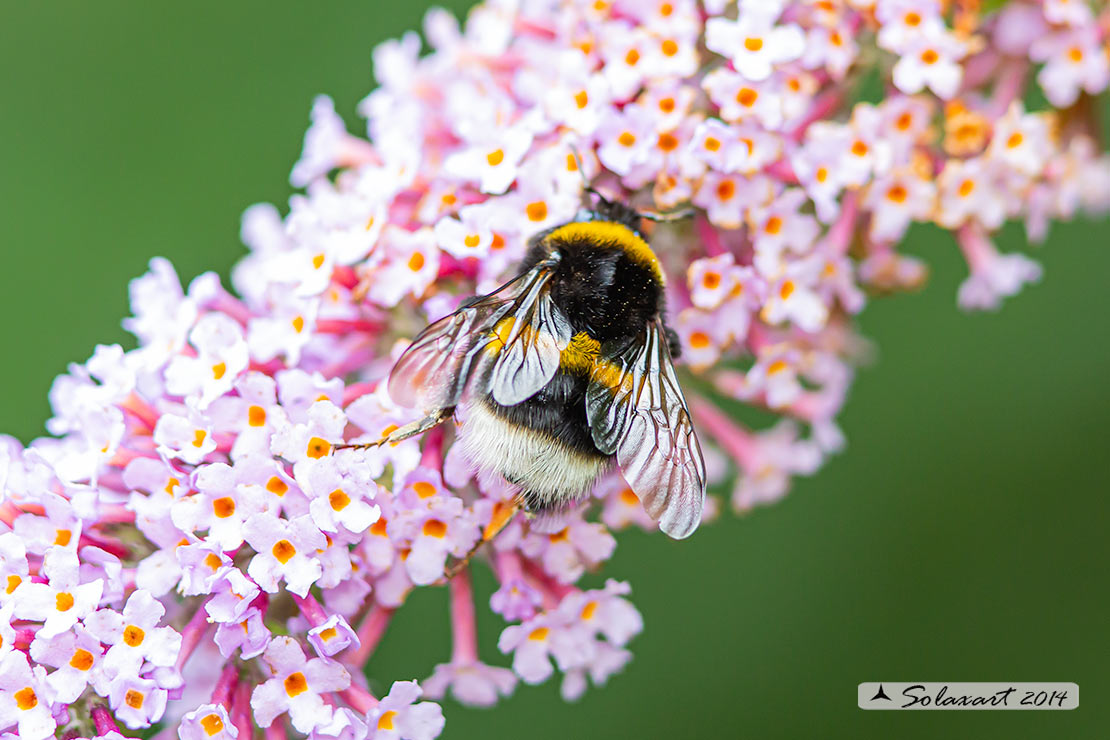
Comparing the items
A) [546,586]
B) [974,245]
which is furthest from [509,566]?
[974,245]

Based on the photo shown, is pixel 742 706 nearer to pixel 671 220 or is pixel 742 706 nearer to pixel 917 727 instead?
pixel 917 727

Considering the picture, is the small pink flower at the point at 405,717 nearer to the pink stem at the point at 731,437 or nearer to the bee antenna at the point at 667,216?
the bee antenna at the point at 667,216

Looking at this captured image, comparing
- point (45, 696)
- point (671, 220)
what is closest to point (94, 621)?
point (45, 696)

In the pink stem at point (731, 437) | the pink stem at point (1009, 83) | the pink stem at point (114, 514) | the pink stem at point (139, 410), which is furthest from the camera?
the pink stem at point (731, 437)

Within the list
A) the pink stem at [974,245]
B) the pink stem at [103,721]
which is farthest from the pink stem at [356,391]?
the pink stem at [974,245]

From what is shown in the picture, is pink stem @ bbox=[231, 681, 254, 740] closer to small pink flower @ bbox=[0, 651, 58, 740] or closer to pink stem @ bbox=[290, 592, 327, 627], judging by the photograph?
pink stem @ bbox=[290, 592, 327, 627]

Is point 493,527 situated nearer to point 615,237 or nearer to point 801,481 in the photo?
point 615,237
